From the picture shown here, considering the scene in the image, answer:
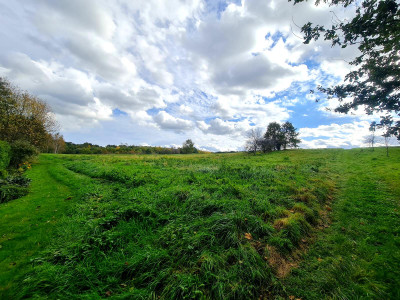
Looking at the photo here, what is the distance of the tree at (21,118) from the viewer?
62.0 feet

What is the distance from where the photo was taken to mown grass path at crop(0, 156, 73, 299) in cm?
339

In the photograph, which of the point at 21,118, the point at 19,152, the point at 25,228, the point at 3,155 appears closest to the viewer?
the point at 25,228

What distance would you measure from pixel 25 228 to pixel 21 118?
79.9 feet

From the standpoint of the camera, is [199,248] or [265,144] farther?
[265,144]

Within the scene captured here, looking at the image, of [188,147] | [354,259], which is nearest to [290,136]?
[188,147]

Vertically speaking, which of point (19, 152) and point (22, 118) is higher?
point (22, 118)

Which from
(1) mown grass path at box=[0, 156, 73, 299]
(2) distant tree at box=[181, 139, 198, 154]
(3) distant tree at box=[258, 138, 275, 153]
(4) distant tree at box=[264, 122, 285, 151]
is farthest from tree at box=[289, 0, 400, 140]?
(2) distant tree at box=[181, 139, 198, 154]

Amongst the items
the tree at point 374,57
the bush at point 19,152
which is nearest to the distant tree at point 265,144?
the tree at point 374,57

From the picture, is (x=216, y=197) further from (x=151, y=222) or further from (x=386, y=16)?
(x=386, y=16)

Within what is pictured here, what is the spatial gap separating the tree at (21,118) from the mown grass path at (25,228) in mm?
18328

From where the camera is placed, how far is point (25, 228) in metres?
4.95

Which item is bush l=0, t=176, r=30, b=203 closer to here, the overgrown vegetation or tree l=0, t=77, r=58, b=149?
the overgrown vegetation

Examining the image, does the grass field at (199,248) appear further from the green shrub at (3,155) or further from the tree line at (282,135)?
the tree line at (282,135)

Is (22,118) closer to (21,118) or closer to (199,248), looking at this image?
(21,118)
